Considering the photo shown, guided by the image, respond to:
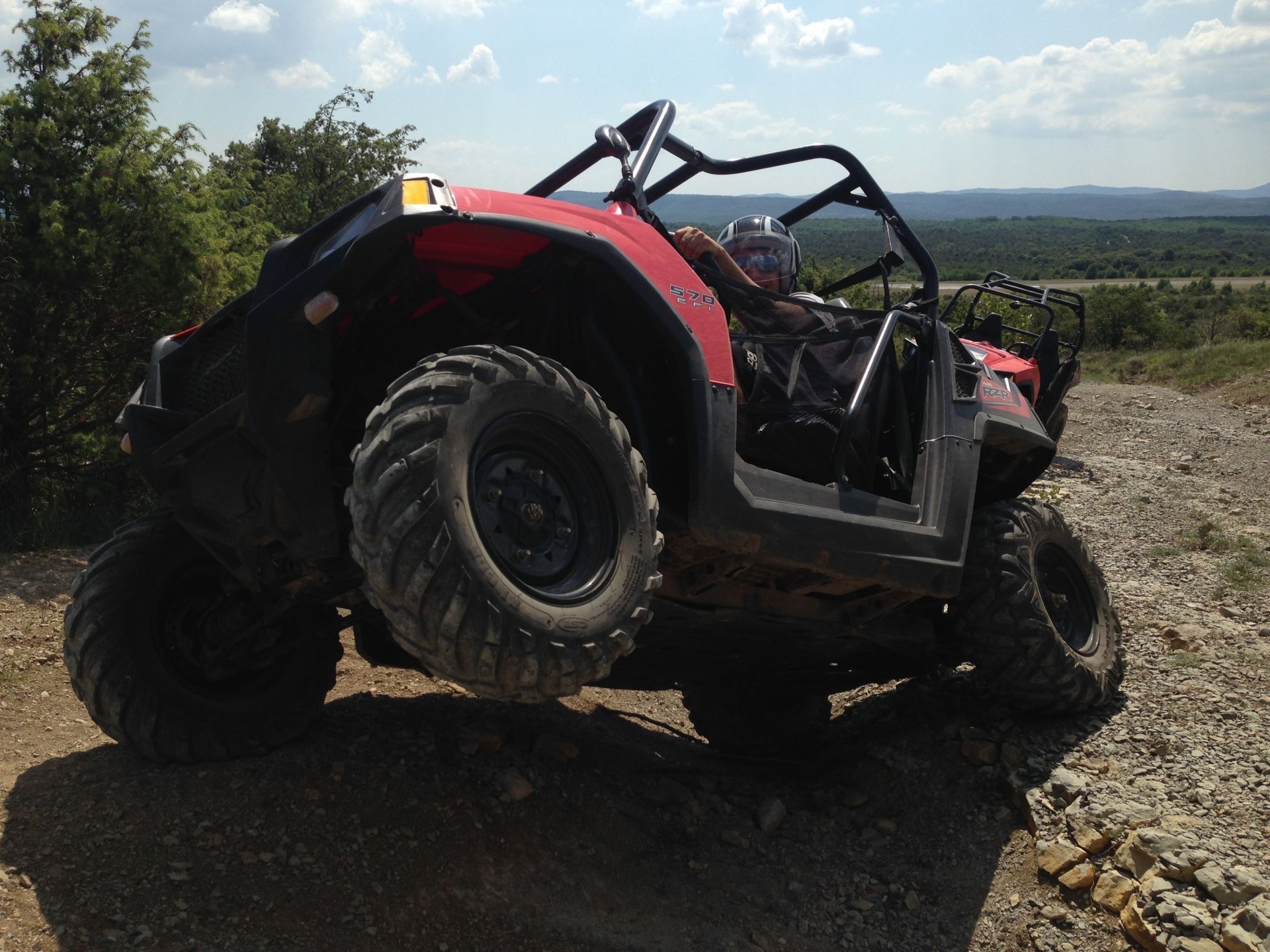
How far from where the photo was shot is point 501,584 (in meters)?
2.86

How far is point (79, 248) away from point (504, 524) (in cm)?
608

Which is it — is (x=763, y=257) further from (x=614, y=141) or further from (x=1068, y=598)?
(x=1068, y=598)

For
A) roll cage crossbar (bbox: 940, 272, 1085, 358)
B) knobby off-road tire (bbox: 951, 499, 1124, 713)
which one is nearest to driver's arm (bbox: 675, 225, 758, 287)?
knobby off-road tire (bbox: 951, 499, 1124, 713)

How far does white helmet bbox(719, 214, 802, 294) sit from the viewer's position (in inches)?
186

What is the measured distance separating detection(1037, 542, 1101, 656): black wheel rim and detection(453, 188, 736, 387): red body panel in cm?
247

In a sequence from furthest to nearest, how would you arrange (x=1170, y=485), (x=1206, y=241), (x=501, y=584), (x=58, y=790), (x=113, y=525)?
(x=1206, y=241)
(x=1170, y=485)
(x=113, y=525)
(x=58, y=790)
(x=501, y=584)

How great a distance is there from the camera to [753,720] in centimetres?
582

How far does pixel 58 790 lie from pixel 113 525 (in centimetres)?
433

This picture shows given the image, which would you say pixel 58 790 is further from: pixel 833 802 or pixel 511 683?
pixel 833 802

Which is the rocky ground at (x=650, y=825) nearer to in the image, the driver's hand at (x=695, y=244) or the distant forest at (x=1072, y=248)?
the driver's hand at (x=695, y=244)

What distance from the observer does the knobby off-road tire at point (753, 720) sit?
581 cm

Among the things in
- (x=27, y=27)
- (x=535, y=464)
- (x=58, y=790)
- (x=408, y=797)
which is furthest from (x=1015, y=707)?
(x=27, y=27)

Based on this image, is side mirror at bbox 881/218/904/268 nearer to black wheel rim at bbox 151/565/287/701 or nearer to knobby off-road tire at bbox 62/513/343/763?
knobby off-road tire at bbox 62/513/343/763

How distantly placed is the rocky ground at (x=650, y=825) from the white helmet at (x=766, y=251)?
2075mm
